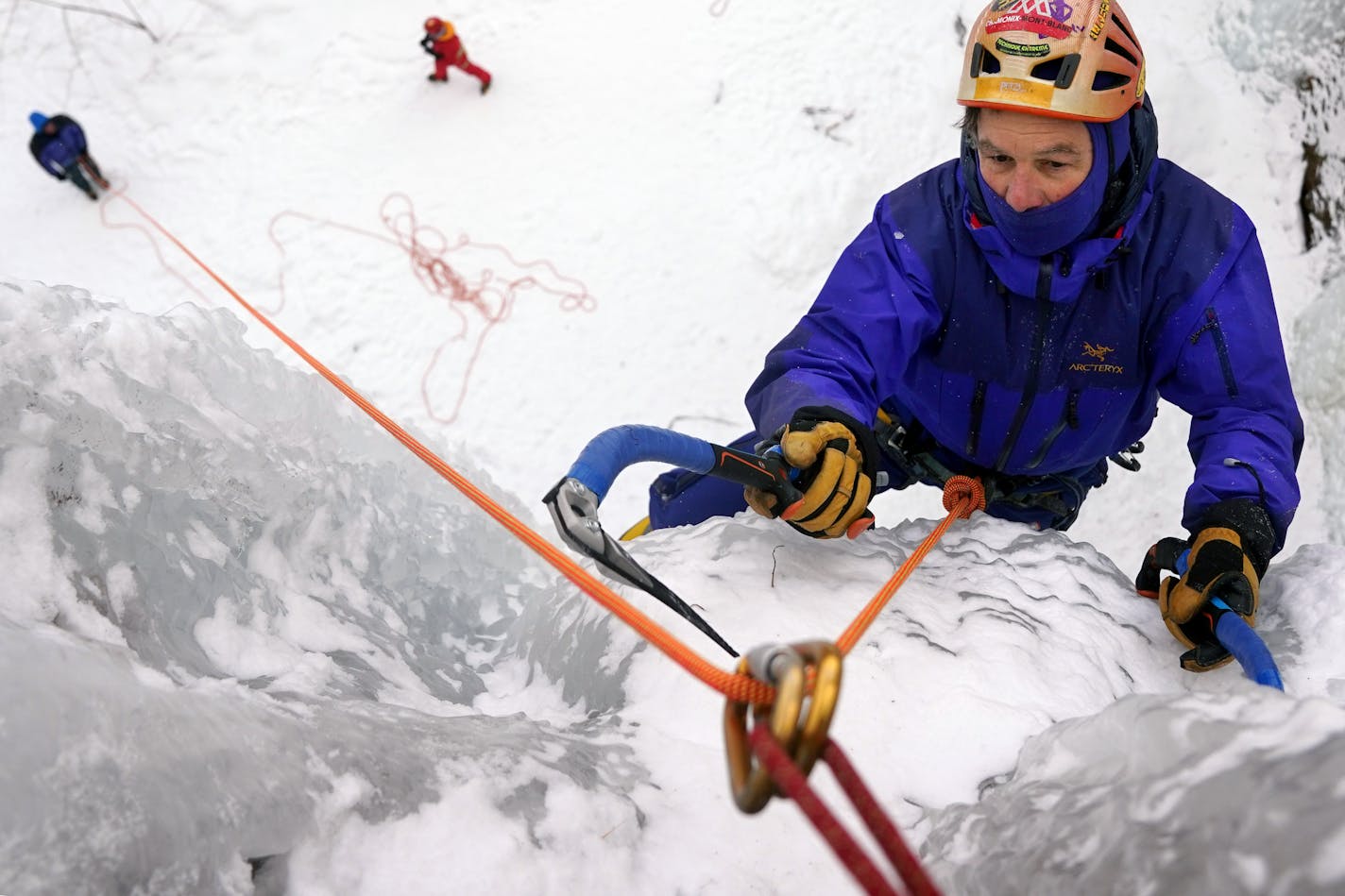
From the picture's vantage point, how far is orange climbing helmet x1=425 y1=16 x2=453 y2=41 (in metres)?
4.07

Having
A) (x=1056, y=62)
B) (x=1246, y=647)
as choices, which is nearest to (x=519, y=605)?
(x=1246, y=647)

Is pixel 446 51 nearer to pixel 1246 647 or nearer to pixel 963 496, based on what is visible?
pixel 963 496

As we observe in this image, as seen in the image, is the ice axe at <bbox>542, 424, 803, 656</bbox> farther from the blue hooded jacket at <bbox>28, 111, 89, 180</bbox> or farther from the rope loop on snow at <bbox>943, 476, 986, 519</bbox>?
the blue hooded jacket at <bbox>28, 111, 89, 180</bbox>

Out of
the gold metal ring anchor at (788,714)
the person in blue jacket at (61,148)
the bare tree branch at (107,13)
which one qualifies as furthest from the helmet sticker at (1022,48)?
the bare tree branch at (107,13)

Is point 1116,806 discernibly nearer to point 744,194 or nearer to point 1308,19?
point 744,194

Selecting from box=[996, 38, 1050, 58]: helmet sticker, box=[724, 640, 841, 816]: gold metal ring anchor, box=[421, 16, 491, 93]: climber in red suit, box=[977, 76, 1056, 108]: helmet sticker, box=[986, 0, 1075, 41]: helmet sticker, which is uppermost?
box=[986, 0, 1075, 41]: helmet sticker

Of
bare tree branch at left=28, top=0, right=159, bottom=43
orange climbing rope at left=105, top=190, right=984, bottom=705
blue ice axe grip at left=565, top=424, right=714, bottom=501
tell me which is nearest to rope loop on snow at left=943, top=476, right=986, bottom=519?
orange climbing rope at left=105, top=190, right=984, bottom=705

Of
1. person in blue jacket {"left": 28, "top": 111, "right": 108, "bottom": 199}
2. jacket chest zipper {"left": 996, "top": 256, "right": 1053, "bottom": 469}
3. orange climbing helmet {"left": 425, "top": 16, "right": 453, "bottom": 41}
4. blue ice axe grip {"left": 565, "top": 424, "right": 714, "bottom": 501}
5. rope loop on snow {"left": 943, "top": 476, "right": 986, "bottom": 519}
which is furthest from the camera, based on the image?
orange climbing helmet {"left": 425, "top": 16, "right": 453, "bottom": 41}

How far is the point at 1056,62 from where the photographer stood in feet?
4.86

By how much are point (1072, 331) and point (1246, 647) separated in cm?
64

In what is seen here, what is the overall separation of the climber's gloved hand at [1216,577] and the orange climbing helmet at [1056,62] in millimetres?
692

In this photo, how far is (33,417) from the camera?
44.7 inches

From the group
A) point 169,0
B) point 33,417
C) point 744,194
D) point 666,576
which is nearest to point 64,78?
point 169,0

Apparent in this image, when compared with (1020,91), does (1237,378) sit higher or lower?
lower
